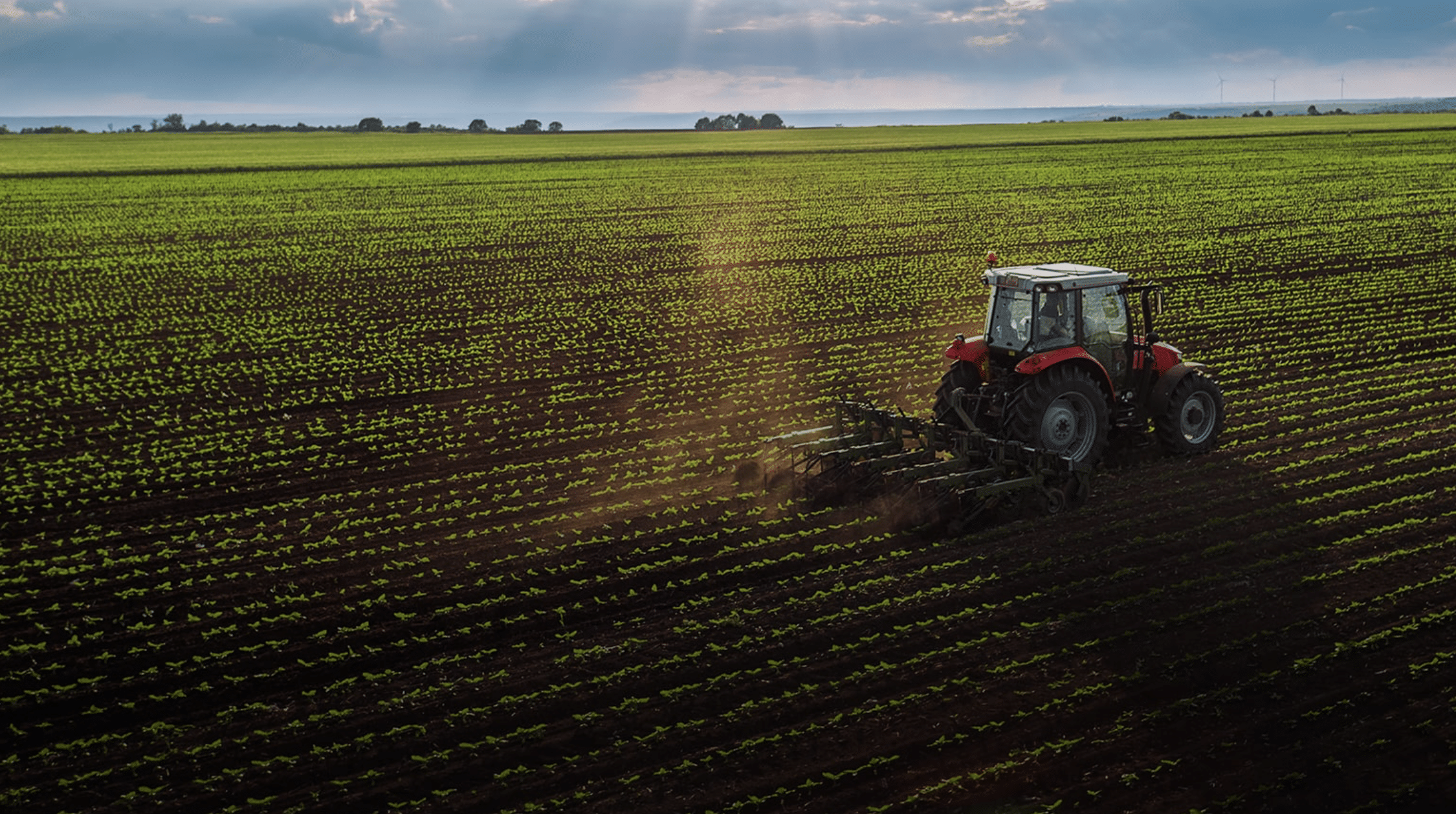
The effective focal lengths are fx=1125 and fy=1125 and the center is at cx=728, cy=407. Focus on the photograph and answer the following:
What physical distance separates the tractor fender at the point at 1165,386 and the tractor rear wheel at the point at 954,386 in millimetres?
2081

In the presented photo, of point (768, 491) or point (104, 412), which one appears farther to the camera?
point (104, 412)

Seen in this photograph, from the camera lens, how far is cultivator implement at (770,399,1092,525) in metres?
11.2

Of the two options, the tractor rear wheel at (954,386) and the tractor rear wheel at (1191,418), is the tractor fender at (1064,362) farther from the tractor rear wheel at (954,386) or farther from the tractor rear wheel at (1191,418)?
the tractor rear wheel at (1191,418)

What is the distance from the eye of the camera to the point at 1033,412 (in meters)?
11.7

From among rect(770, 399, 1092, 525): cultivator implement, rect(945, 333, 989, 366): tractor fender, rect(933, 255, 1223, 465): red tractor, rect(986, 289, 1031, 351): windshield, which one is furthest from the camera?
rect(945, 333, 989, 366): tractor fender

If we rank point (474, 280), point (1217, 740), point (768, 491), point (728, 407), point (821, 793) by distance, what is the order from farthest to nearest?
point (474, 280) → point (728, 407) → point (768, 491) → point (1217, 740) → point (821, 793)

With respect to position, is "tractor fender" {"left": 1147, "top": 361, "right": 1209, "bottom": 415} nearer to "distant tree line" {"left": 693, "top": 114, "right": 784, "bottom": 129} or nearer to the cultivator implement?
the cultivator implement

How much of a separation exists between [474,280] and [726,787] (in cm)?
2160

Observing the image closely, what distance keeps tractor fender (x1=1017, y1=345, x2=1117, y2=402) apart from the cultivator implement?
31.8 inches

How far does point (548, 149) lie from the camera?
77000mm

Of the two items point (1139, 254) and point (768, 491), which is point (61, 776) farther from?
point (1139, 254)

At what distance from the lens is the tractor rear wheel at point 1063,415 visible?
11.7 metres

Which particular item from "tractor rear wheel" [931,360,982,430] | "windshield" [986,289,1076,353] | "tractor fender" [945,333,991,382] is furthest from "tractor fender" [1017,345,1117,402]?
"tractor rear wheel" [931,360,982,430]

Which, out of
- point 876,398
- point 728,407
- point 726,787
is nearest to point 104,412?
point 728,407
